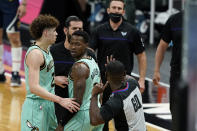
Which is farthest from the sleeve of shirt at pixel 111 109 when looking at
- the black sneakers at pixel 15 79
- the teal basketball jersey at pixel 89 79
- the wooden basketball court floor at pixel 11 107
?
the black sneakers at pixel 15 79

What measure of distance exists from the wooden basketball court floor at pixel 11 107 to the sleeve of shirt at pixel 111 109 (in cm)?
357

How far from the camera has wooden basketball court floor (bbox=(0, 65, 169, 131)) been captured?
7531mm

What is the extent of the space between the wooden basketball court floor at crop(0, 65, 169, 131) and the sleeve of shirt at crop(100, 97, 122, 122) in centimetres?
357

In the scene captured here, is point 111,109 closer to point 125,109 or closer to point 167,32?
point 125,109

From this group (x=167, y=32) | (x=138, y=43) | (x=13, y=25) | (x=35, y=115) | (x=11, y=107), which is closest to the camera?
(x=35, y=115)

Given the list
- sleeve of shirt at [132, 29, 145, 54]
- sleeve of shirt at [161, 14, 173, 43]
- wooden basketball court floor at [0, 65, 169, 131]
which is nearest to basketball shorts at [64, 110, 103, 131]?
sleeve of shirt at [161, 14, 173, 43]

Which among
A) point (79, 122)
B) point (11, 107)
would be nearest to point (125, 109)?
point (79, 122)

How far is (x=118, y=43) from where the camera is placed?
20.7 ft

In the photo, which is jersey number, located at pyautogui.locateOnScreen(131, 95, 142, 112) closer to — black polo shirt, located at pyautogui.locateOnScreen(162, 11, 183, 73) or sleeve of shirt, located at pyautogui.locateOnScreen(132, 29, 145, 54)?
black polo shirt, located at pyautogui.locateOnScreen(162, 11, 183, 73)

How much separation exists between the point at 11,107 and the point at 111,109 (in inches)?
192

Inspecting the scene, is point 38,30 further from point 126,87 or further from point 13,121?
point 13,121

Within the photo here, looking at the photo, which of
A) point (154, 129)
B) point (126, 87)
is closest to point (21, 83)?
point (154, 129)

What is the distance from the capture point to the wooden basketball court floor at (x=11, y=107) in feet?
24.7

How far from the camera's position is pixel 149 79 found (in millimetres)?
11109
